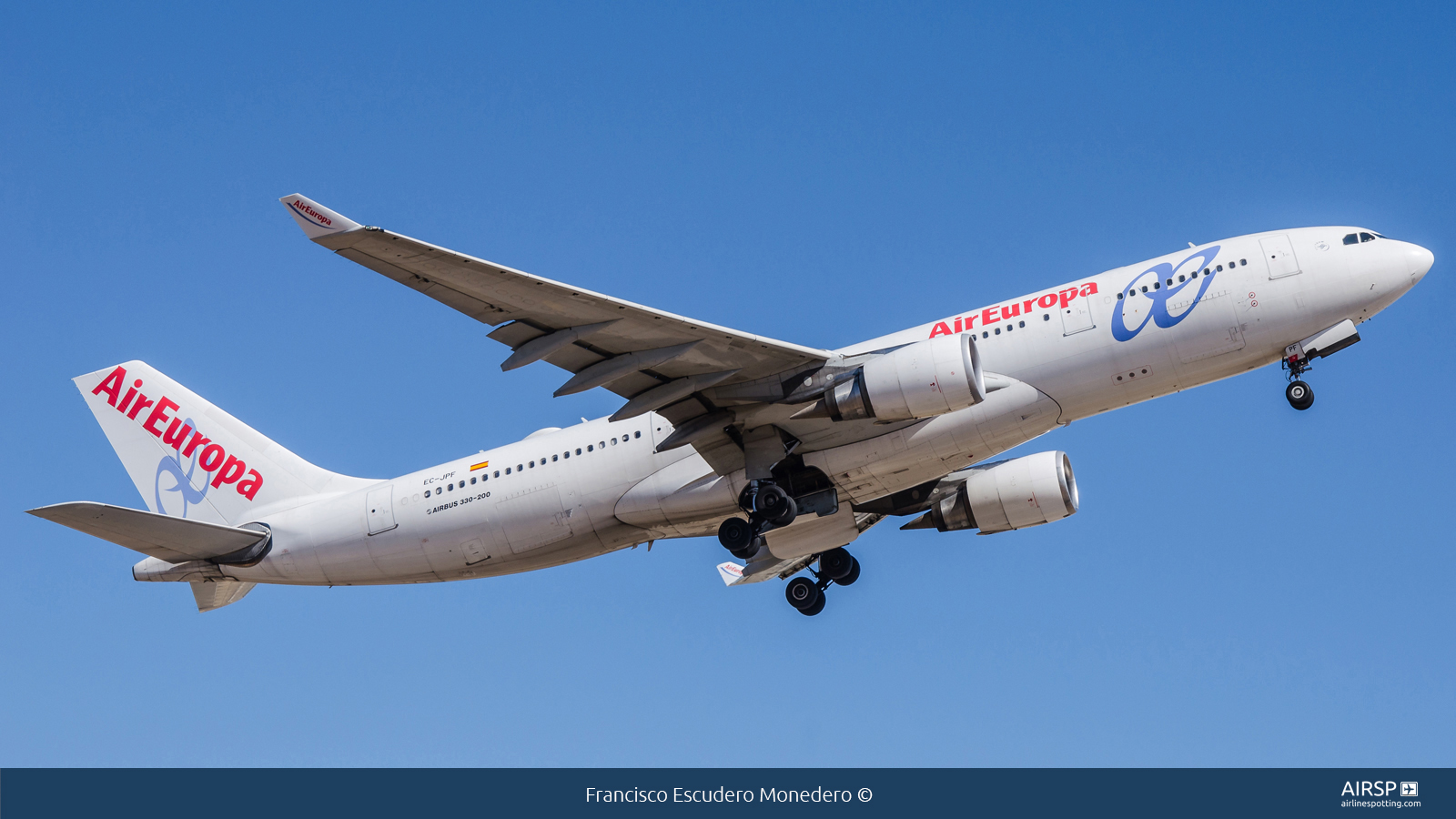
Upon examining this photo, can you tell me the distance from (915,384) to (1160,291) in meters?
5.17

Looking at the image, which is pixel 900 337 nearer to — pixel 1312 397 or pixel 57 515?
pixel 1312 397

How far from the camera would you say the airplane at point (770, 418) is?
82.1 ft

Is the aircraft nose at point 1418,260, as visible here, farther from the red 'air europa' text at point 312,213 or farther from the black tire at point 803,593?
the red 'air europa' text at point 312,213

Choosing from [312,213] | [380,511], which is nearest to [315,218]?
[312,213]

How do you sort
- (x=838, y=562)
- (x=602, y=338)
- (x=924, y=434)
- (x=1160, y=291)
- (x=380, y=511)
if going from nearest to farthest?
(x=602, y=338) < (x=1160, y=291) < (x=924, y=434) < (x=380, y=511) < (x=838, y=562)

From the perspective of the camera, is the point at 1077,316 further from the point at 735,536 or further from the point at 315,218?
the point at 315,218

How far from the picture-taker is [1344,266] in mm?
25719

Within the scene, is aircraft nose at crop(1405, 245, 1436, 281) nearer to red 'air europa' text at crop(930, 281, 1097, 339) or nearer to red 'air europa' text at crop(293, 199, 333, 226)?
red 'air europa' text at crop(930, 281, 1097, 339)

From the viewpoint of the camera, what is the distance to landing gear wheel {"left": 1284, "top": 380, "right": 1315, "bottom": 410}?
85.5 ft

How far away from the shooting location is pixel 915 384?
2506cm

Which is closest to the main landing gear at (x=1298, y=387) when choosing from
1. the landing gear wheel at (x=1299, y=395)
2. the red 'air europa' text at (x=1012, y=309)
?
the landing gear wheel at (x=1299, y=395)

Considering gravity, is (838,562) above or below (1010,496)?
below

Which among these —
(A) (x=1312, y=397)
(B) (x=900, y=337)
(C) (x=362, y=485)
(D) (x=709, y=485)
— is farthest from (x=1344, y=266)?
(C) (x=362, y=485)

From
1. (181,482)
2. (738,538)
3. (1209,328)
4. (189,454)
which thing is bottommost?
(738,538)
